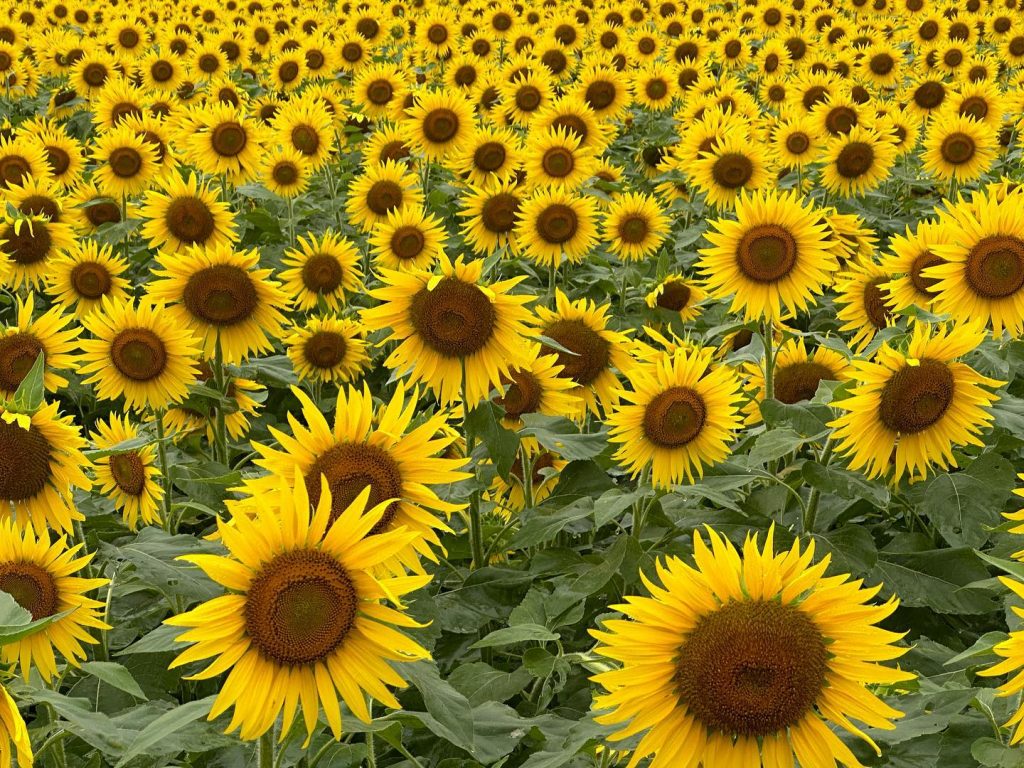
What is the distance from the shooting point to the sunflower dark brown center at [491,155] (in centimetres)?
708

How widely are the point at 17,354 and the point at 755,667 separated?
3016mm

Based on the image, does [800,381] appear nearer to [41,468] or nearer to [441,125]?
[41,468]

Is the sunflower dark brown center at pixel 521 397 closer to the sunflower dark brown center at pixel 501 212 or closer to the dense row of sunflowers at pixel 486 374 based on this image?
the dense row of sunflowers at pixel 486 374

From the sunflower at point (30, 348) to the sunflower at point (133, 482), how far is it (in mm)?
326

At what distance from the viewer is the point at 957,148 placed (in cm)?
721

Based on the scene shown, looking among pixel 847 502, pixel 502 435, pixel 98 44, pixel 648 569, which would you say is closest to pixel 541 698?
pixel 648 569

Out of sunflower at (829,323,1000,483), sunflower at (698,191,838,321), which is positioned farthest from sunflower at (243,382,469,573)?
sunflower at (698,191,838,321)

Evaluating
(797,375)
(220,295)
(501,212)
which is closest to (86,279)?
(220,295)

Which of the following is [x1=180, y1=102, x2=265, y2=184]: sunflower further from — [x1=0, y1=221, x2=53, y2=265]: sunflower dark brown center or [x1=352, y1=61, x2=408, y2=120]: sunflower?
[x1=352, y1=61, x2=408, y2=120]: sunflower

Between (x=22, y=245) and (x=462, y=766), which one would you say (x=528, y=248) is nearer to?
(x=22, y=245)

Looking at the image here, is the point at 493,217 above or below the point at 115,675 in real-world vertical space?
above

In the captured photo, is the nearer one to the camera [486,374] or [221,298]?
[486,374]

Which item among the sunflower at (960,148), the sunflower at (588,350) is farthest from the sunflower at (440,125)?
the sunflower at (588,350)

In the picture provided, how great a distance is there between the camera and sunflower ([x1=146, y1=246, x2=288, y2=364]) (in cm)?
427
